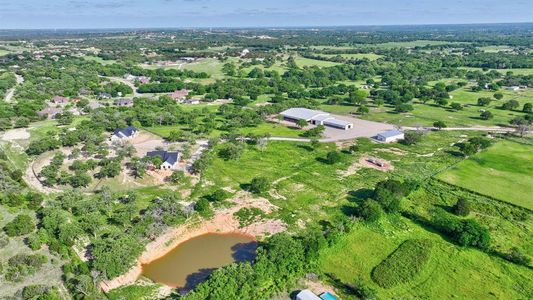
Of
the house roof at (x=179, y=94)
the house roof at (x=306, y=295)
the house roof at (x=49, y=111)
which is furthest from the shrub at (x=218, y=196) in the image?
the house roof at (x=179, y=94)

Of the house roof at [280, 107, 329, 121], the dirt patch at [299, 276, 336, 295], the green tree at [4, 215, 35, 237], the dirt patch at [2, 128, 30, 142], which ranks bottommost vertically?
the dirt patch at [299, 276, 336, 295]

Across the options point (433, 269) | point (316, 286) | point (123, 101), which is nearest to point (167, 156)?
point (316, 286)

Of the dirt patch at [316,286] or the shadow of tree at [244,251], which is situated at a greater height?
the dirt patch at [316,286]

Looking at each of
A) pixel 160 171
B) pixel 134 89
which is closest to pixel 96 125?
pixel 160 171

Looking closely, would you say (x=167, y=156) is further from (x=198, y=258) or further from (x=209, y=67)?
(x=209, y=67)

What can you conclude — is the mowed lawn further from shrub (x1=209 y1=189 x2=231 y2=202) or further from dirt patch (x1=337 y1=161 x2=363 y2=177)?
shrub (x1=209 y1=189 x2=231 y2=202)

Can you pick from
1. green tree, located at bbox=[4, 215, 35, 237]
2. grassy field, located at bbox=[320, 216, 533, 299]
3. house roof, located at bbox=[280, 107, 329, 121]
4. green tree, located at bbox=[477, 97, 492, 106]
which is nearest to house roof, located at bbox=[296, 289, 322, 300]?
grassy field, located at bbox=[320, 216, 533, 299]

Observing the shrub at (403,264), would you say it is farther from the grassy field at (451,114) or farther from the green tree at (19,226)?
the grassy field at (451,114)
